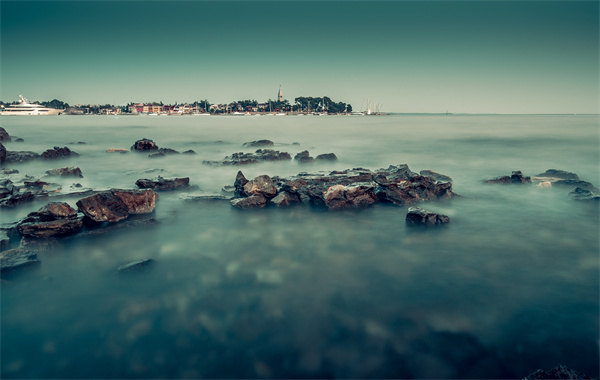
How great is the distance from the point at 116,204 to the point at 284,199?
464cm

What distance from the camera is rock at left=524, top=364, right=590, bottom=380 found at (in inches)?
136

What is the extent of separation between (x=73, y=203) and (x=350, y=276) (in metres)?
8.88

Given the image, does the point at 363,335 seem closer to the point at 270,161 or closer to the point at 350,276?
the point at 350,276

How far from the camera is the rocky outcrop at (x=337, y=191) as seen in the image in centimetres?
1020

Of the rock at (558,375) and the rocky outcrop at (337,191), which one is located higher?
the rocky outcrop at (337,191)

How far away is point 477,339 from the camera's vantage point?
14.4ft

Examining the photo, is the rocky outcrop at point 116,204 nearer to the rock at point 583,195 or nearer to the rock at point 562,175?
the rock at point 583,195

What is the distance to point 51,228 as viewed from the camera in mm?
7254

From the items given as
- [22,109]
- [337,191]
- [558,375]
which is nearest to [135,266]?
[337,191]

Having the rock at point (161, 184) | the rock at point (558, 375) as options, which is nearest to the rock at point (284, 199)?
the rock at point (161, 184)

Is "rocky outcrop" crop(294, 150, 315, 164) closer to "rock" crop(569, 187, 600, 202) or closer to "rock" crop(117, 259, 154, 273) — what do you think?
"rock" crop(569, 187, 600, 202)

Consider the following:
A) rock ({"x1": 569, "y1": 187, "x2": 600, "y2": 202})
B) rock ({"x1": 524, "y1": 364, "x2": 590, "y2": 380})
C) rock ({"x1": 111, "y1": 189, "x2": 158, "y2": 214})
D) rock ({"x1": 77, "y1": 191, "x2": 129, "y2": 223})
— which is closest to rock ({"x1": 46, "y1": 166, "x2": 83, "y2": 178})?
rock ({"x1": 111, "y1": 189, "x2": 158, "y2": 214})

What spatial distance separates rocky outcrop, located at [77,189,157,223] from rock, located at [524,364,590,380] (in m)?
8.81

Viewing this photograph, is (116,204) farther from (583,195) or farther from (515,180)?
(515,180)
